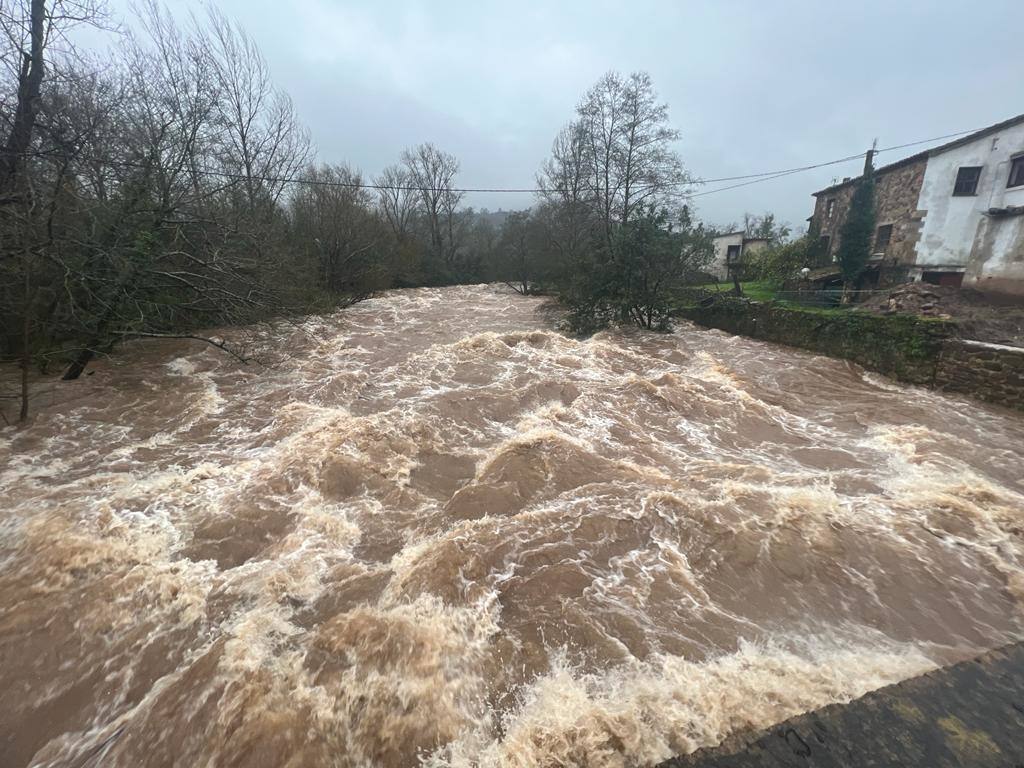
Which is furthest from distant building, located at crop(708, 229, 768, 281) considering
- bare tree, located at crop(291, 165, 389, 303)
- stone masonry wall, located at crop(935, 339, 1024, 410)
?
bare tree, located at crop(291, 165, 389, 303)

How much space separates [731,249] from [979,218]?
1547 cm

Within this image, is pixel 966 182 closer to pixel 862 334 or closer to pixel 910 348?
pixel 862 334

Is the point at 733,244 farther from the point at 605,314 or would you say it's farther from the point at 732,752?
the point at 732,752

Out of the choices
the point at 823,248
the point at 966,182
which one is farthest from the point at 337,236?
the point at 966,182

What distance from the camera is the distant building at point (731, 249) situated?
94.2 feet

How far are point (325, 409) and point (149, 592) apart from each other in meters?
4.14

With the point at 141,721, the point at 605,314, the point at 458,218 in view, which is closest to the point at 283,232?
the point at 605,314

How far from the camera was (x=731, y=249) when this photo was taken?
1212 inches

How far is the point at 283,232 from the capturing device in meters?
17.8

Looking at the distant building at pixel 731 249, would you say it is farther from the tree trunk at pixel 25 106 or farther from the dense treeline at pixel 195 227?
the tree trunk at pixel 25 106

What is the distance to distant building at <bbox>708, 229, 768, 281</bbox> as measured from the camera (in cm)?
2872

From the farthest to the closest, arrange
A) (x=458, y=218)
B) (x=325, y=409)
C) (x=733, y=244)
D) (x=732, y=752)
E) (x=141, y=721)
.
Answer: (x=458, y=218), (x=733, y=244), (x=325, y=409), (x=141, y=721), (x=732, y=752)

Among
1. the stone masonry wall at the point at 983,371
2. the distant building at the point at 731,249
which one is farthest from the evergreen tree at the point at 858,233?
the stone masonry wall at the point at 983,371

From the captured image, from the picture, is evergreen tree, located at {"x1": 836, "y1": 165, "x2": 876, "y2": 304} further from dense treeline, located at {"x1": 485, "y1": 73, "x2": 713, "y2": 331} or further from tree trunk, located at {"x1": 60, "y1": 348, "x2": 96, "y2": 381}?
tree trunk, located at {"x1": 60, "y1": 348, "x2": 96, "y2": 381}
